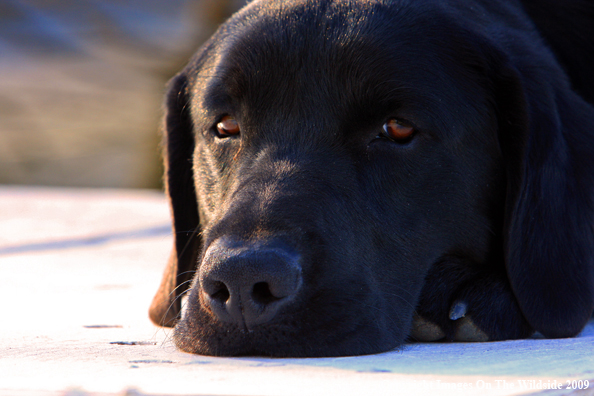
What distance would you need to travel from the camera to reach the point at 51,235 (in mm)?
5270

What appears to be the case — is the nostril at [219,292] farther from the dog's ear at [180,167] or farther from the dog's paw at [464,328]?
the dog's ear at [180,167]

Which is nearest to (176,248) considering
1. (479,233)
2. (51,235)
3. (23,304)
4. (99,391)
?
(23,304)

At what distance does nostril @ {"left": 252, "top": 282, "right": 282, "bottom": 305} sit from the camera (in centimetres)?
189

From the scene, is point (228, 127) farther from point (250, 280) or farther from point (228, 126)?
point (250, 280)

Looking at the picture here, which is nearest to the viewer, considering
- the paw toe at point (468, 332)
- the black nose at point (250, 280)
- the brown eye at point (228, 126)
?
the black nose at point (250, 280)

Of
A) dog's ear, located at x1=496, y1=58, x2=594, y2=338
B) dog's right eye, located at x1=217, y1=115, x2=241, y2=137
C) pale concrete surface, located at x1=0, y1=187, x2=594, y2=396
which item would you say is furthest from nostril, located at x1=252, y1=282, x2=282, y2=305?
dog's ear, located at x1=496, y1=58, x2=594, y2=338

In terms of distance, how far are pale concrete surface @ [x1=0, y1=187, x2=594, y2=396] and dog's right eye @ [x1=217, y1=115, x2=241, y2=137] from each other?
78 cm

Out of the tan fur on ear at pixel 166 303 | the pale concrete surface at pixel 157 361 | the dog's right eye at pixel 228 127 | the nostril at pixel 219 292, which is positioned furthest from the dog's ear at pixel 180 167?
the nostril at pixel 219 292

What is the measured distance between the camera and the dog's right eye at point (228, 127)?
8.93 ft

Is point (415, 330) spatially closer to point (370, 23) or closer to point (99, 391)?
point (370, 23)

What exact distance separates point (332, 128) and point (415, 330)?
74cm

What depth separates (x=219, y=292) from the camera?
1972 mm

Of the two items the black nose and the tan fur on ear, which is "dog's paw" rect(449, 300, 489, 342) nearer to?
the black nose

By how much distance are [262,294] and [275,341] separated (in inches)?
5.2
